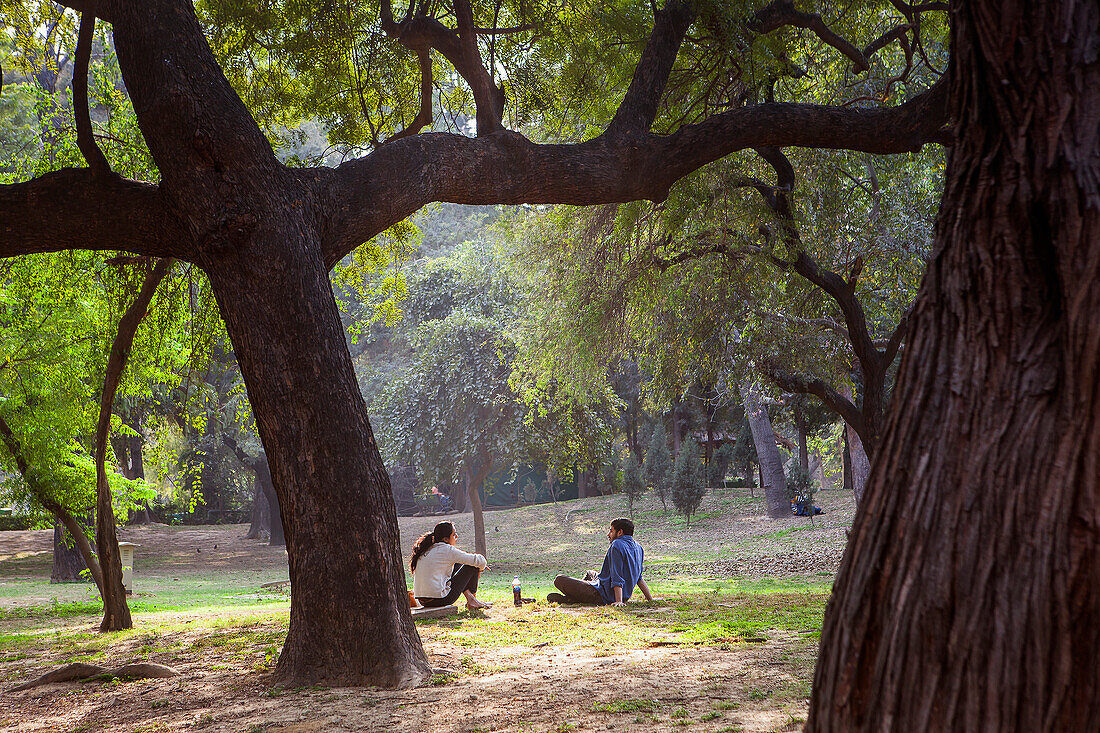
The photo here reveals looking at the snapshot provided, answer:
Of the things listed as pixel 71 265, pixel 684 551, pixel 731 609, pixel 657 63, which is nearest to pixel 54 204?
pixel 71 265

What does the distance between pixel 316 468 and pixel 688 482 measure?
2250 centimetres

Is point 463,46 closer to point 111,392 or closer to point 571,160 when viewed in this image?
point 571,160

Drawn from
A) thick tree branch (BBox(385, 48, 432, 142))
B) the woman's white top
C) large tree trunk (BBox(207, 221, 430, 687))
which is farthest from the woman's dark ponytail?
thick tree branch (BBox(385, 48, 432, 142))

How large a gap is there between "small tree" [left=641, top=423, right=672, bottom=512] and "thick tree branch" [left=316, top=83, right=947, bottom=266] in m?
23.5

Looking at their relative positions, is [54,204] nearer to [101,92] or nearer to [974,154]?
[101,92]

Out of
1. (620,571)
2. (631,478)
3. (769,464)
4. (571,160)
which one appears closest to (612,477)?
(631,478)

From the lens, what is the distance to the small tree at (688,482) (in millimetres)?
26703

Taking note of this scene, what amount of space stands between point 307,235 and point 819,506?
23.2m

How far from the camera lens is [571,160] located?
6781 millimetres

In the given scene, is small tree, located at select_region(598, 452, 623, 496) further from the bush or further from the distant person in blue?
the distant person in blue

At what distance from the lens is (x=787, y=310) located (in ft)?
44.2

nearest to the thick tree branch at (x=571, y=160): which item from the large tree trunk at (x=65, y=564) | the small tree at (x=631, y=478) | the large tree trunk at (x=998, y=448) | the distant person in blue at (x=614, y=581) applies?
the distant person in blue at (x=614, y=581)

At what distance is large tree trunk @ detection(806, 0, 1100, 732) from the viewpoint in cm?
195

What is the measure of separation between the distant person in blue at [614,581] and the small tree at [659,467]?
2042cm
